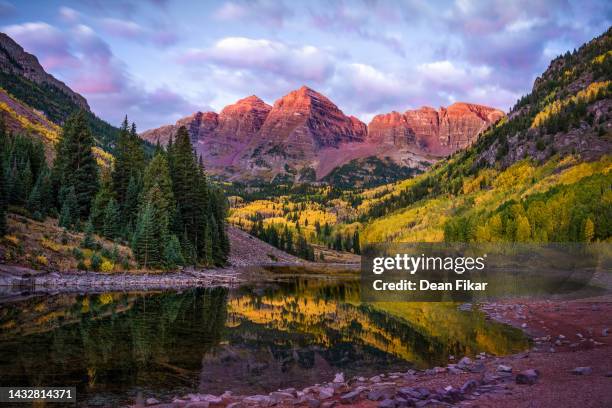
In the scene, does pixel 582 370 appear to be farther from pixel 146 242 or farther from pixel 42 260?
pixel 146 242

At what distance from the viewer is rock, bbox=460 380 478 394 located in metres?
16.1

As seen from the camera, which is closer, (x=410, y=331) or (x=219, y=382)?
(x=219, y=382)

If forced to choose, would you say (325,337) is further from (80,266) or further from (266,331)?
(80,266)

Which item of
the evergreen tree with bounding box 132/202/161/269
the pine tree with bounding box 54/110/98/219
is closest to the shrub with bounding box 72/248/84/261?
the evergreen tree with bounding box 132/202/161/269

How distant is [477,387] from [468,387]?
1.60 ft

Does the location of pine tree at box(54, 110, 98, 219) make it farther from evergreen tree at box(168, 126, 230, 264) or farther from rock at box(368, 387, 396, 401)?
rock at box(368, 387, 396, 401)

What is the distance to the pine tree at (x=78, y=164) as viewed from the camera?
74938mm

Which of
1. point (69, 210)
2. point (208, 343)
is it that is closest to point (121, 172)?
point (69, 210)

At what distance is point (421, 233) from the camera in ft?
575

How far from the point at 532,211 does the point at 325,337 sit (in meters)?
106

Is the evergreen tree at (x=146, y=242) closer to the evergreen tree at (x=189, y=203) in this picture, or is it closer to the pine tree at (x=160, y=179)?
the pine tree at (x=160, y=179)

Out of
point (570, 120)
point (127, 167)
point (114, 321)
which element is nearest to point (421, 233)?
point (570, 120)

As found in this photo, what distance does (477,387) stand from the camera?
657 inches

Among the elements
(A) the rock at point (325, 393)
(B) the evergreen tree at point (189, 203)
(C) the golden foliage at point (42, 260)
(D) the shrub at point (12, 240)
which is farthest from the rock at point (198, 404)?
(B) the evergreen tree at point (189, 203)
